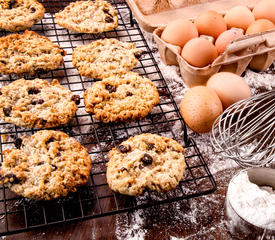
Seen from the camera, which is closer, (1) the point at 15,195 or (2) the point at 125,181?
(2) the point at 125,181

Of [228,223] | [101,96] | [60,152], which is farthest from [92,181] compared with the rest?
[228,223]

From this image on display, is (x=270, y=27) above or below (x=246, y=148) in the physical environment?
above

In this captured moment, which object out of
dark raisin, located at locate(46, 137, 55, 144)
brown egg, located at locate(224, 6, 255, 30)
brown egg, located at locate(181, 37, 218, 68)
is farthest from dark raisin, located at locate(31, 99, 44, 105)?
brown egg, located at locate(224, 6, 255, 30)

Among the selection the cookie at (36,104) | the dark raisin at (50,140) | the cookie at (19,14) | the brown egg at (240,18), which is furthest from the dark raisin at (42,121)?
the brown egg at (240,18)

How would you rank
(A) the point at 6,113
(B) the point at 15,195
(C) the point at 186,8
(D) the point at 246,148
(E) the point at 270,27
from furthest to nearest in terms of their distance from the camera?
1. (C) the point at 186,8
2. (E) the point at 270,27
3. (D) the point at 246,148
4. (A) the point at 6,113
5. (B) the point at 15,195

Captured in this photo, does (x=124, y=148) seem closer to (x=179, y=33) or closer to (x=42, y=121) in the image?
(x=42, y=121)

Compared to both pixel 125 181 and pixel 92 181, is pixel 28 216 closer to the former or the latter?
pixel 92 181

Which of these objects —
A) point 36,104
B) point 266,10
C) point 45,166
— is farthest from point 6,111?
point 266,10
